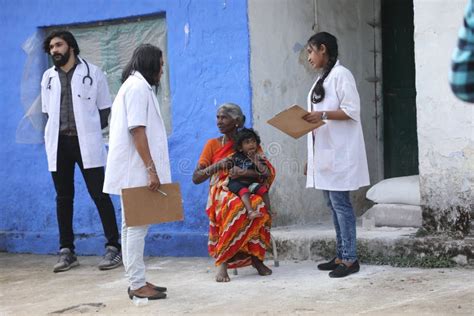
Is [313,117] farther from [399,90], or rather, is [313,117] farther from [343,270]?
[399,90]

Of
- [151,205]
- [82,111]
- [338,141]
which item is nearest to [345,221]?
[338,141]

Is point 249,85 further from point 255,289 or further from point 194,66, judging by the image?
point 255,289

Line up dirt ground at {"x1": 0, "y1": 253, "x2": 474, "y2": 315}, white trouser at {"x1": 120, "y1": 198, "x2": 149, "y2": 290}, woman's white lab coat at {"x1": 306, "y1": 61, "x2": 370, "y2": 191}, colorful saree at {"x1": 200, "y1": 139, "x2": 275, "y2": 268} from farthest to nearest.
→ colorful saree at {"x1": 200, "y1": 139, "x2": 275, "y2": 268}, woman's white lab coat at {"x1": 306, "y1": 61, "x2": 370, "y2": 191}, white trouser at {"x1": 120, "y1": 198, "x2": 149, "y2": 290}, dirt ground at {"x1": 0, "y1": 253, "x2": 474, "y2": 315}

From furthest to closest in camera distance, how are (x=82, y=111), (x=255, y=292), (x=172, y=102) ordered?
(x=172, y=102), (x=82, y=111), (x=255, y=292)

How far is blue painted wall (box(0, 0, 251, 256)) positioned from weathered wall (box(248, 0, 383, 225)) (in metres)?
0.15

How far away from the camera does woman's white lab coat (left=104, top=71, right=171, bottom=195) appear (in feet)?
16.0

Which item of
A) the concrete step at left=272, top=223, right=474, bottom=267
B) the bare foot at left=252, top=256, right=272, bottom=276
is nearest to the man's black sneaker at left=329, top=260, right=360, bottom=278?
the concrete step at left=272, top=223, right=474, bottom=267

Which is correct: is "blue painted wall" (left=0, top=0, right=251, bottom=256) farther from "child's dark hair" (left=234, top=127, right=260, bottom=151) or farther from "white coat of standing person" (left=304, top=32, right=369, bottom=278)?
"white coat of standing person" (left=304, top=32, right=369, bottom=278)

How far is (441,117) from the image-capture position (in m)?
5.57

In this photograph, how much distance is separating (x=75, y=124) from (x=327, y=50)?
7.16 feet

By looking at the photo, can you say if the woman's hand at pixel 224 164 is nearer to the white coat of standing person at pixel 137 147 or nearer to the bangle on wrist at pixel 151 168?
the white coat of standing person at pixel 137 147

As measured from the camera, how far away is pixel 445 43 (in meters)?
5.54

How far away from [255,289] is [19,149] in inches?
131

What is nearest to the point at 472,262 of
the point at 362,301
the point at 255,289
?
the point at 362,301
